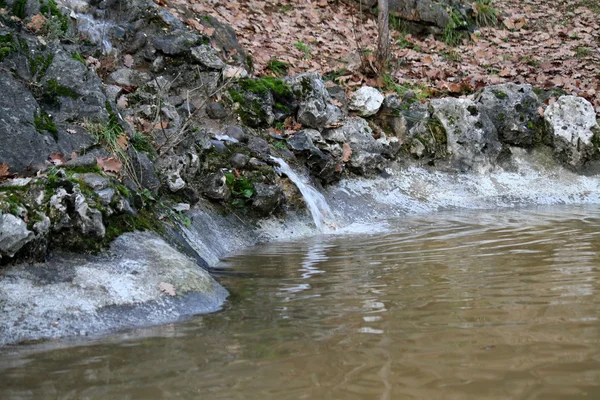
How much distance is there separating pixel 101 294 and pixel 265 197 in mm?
3448

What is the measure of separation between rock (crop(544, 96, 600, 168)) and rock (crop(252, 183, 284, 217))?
559cm

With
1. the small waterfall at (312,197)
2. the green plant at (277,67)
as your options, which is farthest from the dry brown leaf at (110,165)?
the green plant at (277,67)

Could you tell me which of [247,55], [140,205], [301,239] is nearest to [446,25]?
[247,55]

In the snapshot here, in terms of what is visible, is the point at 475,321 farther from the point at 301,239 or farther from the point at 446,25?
the point at 446,25

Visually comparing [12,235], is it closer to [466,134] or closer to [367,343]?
[367,343]

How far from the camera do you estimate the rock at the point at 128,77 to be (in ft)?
28.1

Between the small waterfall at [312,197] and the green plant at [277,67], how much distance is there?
3.30 m

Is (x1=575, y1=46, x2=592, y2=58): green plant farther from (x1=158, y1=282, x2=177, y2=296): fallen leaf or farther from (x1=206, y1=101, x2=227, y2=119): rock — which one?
(x1=158, y1=282, x2=177, y2=296): fallen leaf

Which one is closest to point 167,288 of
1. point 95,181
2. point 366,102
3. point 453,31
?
point 95,181

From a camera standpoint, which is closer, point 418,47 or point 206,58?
point 206,58

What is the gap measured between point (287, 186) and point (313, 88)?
223cm

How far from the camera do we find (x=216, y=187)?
704 centimetres

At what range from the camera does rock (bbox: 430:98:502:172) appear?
33.0 feet

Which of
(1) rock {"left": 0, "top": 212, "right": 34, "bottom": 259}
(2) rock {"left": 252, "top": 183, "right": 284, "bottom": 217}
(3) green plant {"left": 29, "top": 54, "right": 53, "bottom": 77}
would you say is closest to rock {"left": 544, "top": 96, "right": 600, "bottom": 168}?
(2) rock {"left": 252, "top": 183, "right": 284, "bottom": 217}
